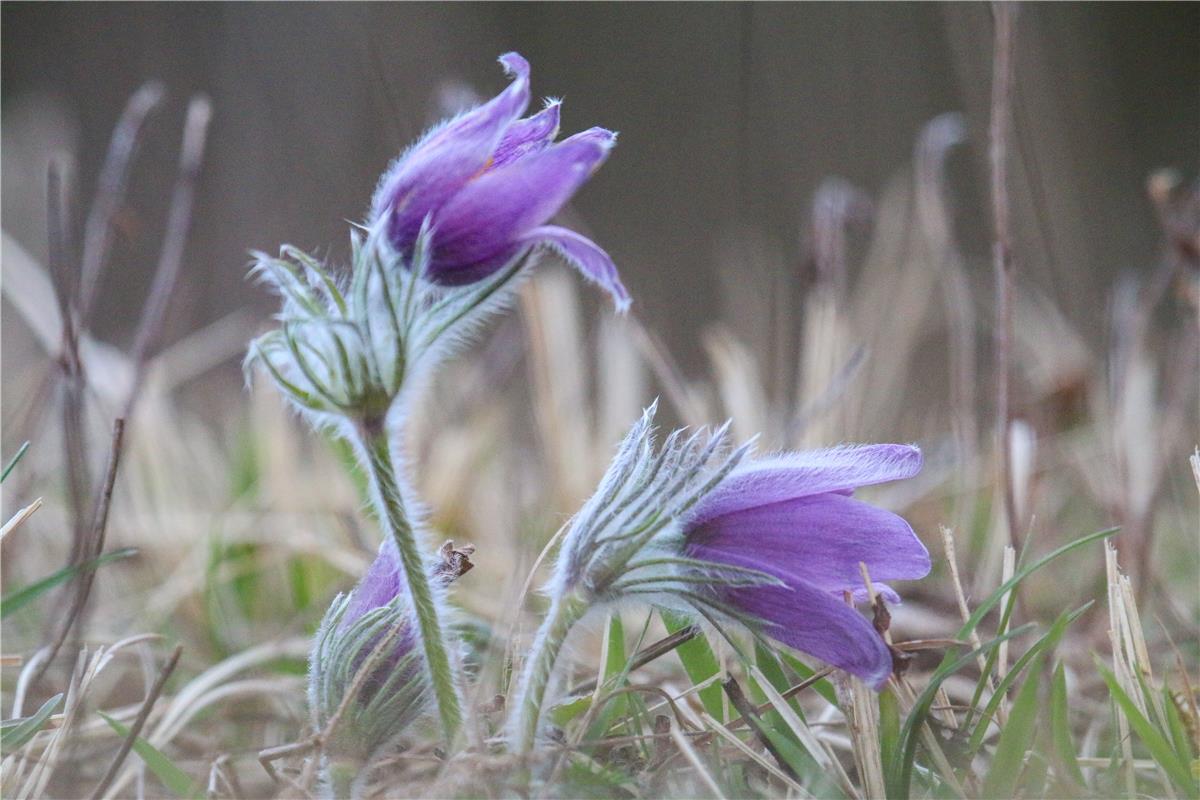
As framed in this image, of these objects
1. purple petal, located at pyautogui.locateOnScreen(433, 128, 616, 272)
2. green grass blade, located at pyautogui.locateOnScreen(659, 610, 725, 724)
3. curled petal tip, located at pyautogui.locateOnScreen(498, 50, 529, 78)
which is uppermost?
curled petal tip, located at pyautogui.locateOnScreen(498, 50, 529, 78)

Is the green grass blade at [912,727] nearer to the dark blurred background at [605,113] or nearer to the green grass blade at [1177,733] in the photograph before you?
the green grass blade at [1177,733]

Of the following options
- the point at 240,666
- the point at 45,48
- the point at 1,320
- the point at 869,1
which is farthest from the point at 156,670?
the point at 45,48

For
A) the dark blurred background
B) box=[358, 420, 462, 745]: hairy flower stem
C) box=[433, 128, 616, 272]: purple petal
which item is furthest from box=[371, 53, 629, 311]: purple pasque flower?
the dark blurred background

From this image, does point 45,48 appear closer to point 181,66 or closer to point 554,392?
point 181,66

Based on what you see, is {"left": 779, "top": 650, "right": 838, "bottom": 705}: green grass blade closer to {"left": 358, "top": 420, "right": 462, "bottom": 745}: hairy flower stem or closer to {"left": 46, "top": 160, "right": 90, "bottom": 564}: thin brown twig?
{"left": 358, "top": 420, "right": 462, "bottom": 745}: hairy flower stem

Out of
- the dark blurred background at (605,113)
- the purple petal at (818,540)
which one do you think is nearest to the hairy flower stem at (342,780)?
the purple petal at (818,540)

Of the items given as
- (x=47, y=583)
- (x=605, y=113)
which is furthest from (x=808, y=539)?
(x=605, y=113)
